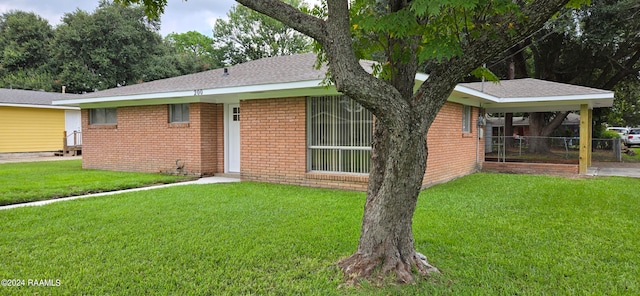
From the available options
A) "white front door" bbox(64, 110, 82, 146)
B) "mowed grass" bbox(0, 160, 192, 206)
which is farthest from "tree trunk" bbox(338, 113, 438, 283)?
"white front door" bbox(64, 110, 82, 146)

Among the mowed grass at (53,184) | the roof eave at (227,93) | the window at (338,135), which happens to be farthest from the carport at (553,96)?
the mowed grass at (53,184)

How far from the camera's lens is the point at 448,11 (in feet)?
12.5

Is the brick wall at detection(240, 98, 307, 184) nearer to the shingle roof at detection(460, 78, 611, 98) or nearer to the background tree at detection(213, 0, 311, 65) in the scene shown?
the shingle roof at detection(460, 78, 611, 98)

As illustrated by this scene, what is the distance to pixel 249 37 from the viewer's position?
4200 centimetres

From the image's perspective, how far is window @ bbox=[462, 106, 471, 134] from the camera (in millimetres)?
12443

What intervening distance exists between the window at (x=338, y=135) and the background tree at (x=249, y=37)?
31.5 m

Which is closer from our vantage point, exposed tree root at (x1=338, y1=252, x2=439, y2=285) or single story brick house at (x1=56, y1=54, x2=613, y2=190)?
exposed tree root at (x1=338, y1=252, x2=439, y2=285)

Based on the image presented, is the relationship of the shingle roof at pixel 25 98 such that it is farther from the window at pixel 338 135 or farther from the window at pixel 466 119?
the window at pixel 466 119

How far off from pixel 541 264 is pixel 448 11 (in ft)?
8.97

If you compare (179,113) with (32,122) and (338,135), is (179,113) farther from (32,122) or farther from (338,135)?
(32,122)

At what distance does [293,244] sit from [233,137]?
7270 millimetres

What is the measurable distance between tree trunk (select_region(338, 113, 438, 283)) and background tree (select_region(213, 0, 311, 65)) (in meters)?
37.0

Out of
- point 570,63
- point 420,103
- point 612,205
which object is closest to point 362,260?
point 420,103

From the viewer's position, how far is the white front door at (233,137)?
37.3 ft
